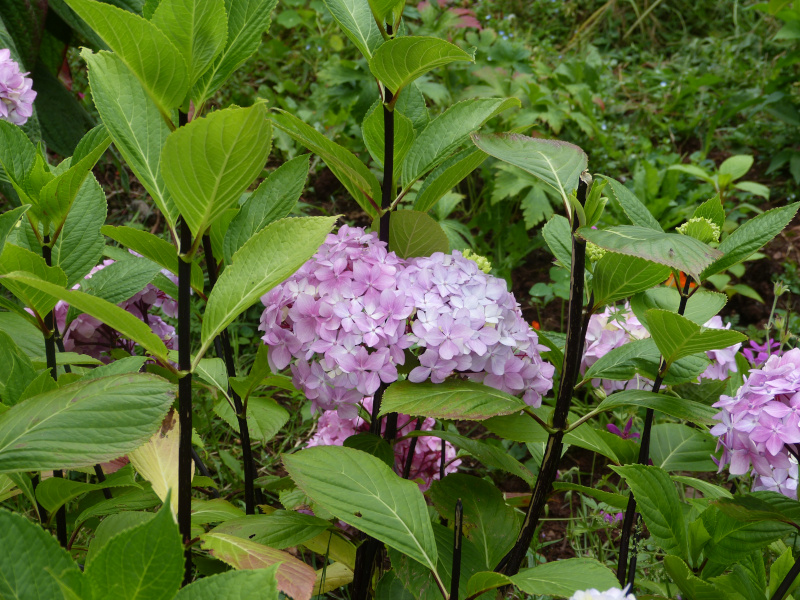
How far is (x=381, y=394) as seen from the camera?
3.59ft

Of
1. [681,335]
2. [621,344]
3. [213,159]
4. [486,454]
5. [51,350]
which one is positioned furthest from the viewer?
[621,344]

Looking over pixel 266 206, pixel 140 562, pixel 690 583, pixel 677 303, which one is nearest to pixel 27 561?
pixel 140 562

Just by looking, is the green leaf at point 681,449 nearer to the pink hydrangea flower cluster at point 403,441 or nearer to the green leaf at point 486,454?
the green leaf at point 486,454

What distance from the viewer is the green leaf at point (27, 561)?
590mm

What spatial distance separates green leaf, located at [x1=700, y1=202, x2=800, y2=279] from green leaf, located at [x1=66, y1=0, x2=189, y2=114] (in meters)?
0.67

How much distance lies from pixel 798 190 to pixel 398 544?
10.4ft

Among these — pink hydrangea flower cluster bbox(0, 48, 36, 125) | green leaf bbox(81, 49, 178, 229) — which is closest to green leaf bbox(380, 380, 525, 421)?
green leaf bbox(81, 49, 178, 229)

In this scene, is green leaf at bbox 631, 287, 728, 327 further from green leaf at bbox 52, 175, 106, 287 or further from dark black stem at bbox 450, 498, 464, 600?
green leaf at bbox 52, 175, 106, 287

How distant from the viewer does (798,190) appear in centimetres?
333

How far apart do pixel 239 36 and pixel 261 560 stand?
580 mm

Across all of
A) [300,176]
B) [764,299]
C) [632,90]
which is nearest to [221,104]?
[632,90]

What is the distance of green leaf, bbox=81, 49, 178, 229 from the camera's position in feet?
2.56

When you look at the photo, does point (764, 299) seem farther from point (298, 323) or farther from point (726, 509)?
point (298, 323)

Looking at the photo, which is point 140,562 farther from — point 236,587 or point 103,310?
point 103,310
